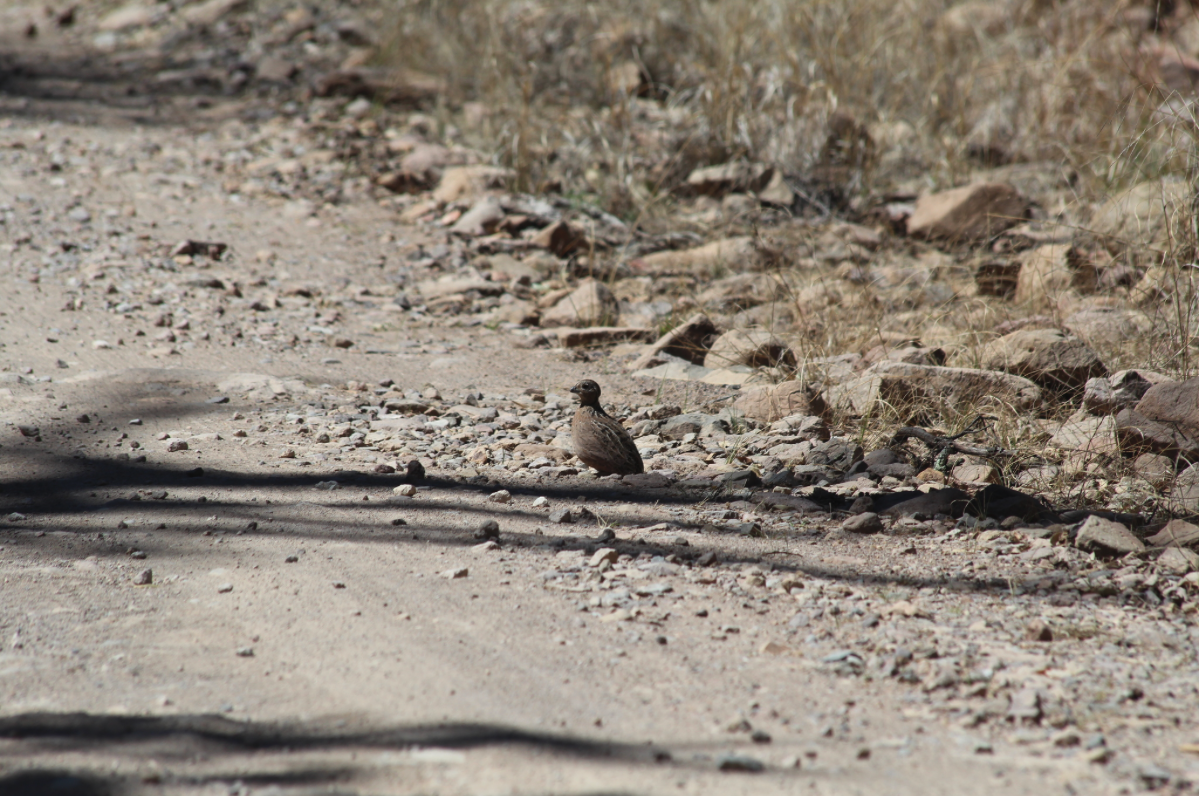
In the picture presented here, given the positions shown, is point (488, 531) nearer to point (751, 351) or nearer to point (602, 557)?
point (602, 557)

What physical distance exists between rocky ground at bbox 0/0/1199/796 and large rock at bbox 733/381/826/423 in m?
0.01

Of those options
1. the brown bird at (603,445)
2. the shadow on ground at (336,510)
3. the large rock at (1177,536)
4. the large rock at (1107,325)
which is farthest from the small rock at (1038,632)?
the large rock at (1107,325)

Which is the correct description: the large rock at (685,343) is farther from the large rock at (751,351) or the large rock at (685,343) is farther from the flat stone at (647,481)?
the flat stone at (647,481)

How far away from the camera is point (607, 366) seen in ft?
17.0

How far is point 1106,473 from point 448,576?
2.32 m

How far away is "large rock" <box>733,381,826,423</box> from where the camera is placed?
4191 millimetres

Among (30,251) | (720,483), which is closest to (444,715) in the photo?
(720,483)

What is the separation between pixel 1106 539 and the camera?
299 cm

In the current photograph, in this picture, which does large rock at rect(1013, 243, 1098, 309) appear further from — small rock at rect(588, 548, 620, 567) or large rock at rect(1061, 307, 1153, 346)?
small rock at rect(588, 548, 620, 567)

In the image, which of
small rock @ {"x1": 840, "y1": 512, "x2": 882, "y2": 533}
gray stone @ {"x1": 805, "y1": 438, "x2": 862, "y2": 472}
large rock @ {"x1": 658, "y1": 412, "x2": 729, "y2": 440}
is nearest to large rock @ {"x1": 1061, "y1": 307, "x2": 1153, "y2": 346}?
gray stone @ {"x1": 805, "y1": 438, "x2": 862, "y2": 472}

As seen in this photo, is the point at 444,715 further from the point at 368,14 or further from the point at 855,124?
the point at 368,14

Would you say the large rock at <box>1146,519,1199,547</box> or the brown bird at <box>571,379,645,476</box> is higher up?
the brown bird at <box>571,379,645,476</box>

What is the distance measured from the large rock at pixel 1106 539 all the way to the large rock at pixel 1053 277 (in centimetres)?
249

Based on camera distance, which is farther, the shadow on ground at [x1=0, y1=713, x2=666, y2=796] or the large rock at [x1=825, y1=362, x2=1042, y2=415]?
the large rock at [x1=825, y1=362, x2=1042, y2=415]
